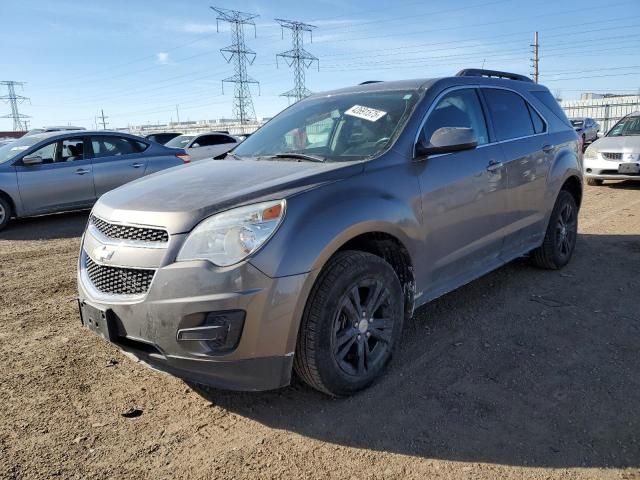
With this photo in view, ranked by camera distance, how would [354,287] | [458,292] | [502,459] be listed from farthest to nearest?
[458,292]
[354,287]
[502,459]

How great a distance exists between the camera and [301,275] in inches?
99.6

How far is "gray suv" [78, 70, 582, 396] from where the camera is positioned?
2467 mm

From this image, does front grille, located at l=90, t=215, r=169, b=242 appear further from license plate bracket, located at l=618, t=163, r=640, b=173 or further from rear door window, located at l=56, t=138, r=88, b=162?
license plate bracket, located at l=618, t=163, r=640, b=173

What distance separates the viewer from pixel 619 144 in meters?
10.6

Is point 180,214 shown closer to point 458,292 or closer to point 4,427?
point 4,427

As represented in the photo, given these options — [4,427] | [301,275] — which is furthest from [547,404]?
[4,427]

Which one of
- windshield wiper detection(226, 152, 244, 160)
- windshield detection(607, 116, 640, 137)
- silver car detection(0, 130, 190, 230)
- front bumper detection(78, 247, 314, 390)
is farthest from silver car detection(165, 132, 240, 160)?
front bumper detection(78, 247, 314, 390)

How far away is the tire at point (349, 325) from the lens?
268 cm

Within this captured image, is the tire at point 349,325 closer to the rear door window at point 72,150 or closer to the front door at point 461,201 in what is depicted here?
the front door at point 461,201

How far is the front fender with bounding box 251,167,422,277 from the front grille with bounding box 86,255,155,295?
0.58m

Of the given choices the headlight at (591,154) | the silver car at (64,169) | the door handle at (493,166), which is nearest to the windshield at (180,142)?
the silver car at (64,169)

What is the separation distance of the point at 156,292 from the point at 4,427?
119cm

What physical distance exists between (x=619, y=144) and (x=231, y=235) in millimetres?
10658

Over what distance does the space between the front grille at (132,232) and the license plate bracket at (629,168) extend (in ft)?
34.6
